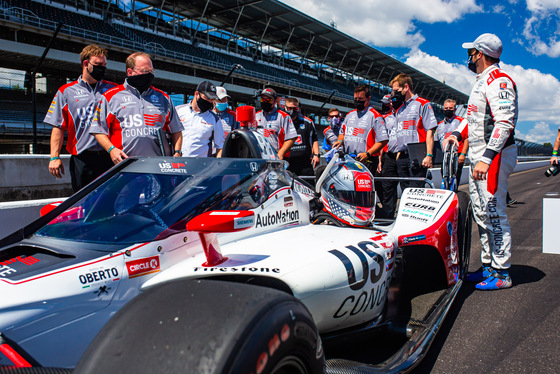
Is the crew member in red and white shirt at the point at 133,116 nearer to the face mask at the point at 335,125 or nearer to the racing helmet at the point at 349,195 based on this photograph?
the racing helmet at the point at 349,195

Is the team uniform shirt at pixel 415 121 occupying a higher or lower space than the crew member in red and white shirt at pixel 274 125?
higher

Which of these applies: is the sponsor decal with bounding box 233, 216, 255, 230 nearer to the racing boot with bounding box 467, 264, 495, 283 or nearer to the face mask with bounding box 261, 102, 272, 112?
the racing boot with bounding box 467, 264, 495, 283

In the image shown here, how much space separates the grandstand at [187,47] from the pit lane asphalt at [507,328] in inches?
911

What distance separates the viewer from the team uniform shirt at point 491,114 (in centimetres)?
351

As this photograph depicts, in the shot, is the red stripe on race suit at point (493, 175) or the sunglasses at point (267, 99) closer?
the red stripe on race suit at point (493, 175)

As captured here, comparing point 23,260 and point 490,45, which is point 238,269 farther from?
point 490,45

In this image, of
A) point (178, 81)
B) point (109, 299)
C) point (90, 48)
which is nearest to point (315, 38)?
point (178, 81)

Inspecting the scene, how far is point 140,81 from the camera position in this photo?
355cm

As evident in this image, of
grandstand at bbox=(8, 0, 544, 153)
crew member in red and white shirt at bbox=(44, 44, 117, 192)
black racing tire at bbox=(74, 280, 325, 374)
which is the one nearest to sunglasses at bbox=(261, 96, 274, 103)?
crew member in red and white shirt at bbox=(44, 44, 117, 192)

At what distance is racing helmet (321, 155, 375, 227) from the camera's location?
10.2ft

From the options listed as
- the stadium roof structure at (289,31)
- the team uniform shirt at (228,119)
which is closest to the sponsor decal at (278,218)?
the team uniform shirt at (228,119)

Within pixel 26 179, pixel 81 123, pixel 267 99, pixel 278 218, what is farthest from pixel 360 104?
pixel 26 179

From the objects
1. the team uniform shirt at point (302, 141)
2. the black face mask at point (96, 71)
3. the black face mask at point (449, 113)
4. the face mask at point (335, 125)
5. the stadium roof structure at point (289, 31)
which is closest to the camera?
the black face mask at point (96, 71)

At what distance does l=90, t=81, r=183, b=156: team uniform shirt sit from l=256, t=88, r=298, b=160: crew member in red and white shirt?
255 cm
